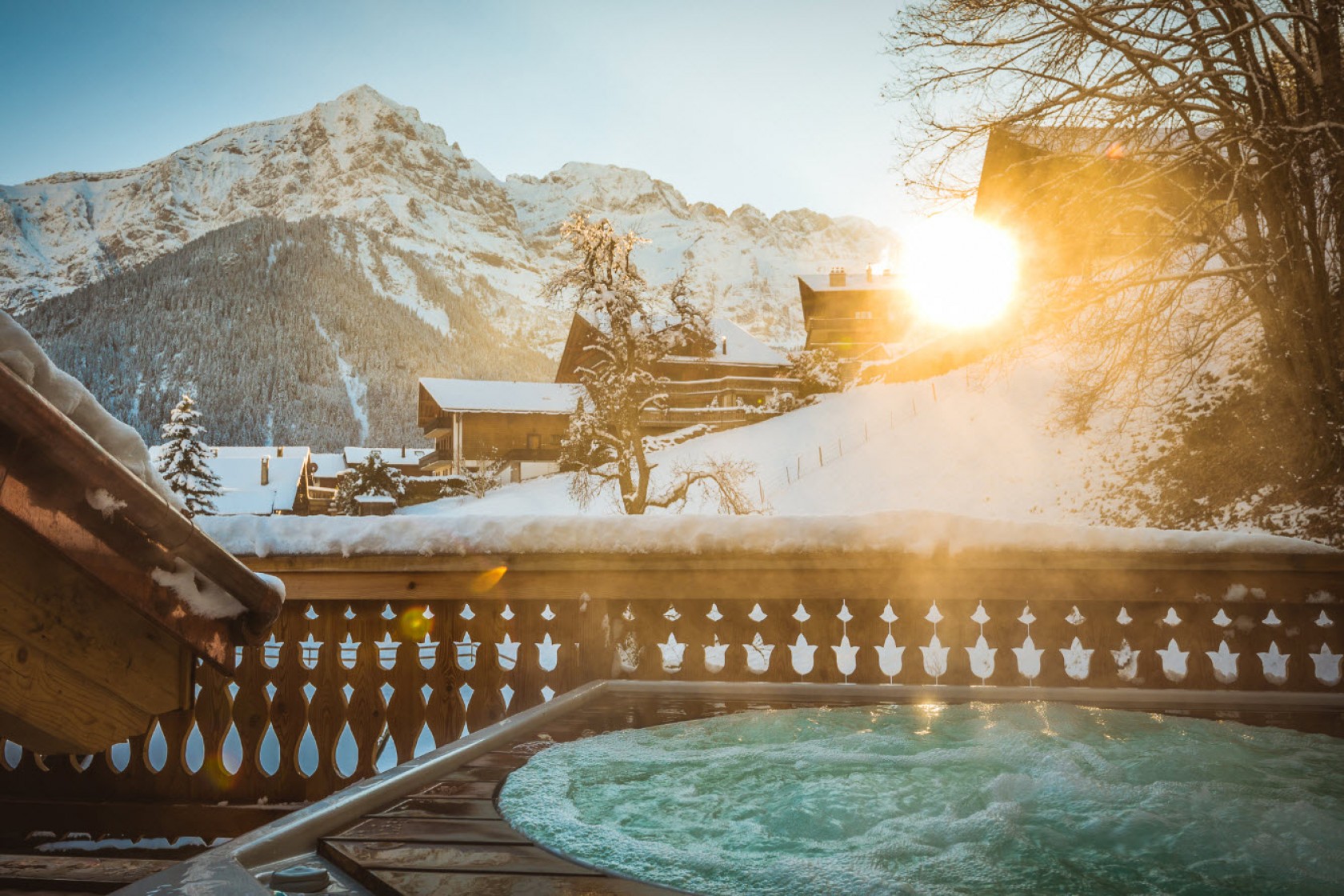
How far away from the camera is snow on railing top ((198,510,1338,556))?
10.0 ft

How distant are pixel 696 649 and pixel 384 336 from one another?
505 ft

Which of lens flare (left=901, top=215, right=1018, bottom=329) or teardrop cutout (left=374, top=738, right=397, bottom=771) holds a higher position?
lens flare (left=901, top=215, right=1018, bottom=329)

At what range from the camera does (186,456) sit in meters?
32.8

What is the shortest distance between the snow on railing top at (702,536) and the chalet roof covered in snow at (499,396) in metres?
33.5

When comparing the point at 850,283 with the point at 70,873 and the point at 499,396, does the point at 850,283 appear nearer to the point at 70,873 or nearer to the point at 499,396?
the point at 499,396

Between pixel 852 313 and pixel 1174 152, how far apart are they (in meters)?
39.7

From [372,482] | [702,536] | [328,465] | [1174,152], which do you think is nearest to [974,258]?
[1174,152]

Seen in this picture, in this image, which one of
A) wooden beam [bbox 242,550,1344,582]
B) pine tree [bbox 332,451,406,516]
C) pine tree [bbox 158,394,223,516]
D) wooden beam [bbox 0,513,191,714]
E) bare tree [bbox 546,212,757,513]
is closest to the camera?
wooden beam [bbox 0,513,191,714]

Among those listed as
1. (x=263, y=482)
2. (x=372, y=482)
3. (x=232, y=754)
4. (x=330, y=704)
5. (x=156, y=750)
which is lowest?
(x=156, y=750)

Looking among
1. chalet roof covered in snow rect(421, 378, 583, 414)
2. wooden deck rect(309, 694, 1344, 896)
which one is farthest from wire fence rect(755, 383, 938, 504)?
wooden deck rect(309, 694, 1344, 896)

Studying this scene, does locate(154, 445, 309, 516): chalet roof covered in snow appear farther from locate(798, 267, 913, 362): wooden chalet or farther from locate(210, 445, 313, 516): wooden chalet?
locate(798, 267, 913, 362): wooden chalet

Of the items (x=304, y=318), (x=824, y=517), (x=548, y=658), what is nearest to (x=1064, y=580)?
(x=824, y=517)

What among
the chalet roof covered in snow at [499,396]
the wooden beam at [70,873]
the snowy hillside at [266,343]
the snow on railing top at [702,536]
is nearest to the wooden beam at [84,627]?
the wooden beam at [70,873]

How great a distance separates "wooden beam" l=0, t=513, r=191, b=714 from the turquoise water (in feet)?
2.32
